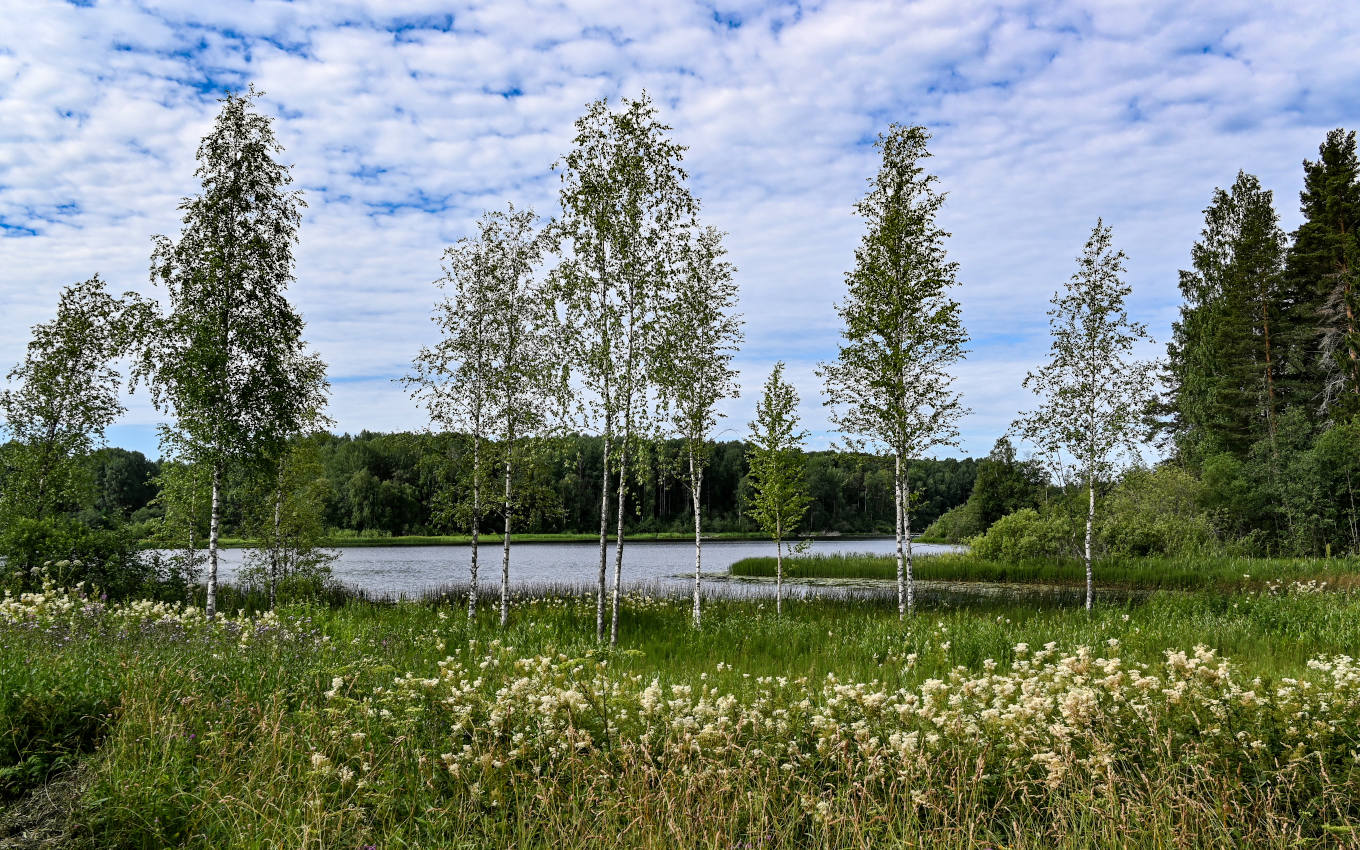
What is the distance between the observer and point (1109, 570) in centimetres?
2534

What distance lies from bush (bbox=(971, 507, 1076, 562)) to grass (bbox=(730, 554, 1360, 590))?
4.64 feet

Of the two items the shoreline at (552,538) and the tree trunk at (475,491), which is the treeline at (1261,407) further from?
the shoreline at (552,538)

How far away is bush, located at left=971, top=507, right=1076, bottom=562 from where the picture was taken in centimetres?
3078

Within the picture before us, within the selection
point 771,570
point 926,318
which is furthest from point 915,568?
point 926,318

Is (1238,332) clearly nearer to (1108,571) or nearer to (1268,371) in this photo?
(1268,371)

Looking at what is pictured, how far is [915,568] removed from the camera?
3131 centimetres

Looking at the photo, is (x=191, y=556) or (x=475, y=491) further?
(x=191, y=556)

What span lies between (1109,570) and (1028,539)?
→ 572 cm

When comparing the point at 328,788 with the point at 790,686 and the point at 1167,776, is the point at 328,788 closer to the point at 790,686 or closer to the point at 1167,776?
the point at 790,686

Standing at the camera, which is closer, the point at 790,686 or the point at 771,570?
the point at 790,686

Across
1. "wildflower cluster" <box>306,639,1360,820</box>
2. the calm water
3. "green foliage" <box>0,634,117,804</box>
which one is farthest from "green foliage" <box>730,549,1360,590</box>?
"green foliage" <box>0,634,117,804</box>

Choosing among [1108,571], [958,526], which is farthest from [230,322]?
[958,526]

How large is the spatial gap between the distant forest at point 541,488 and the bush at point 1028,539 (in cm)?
466

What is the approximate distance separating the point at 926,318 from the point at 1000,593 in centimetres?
1182
